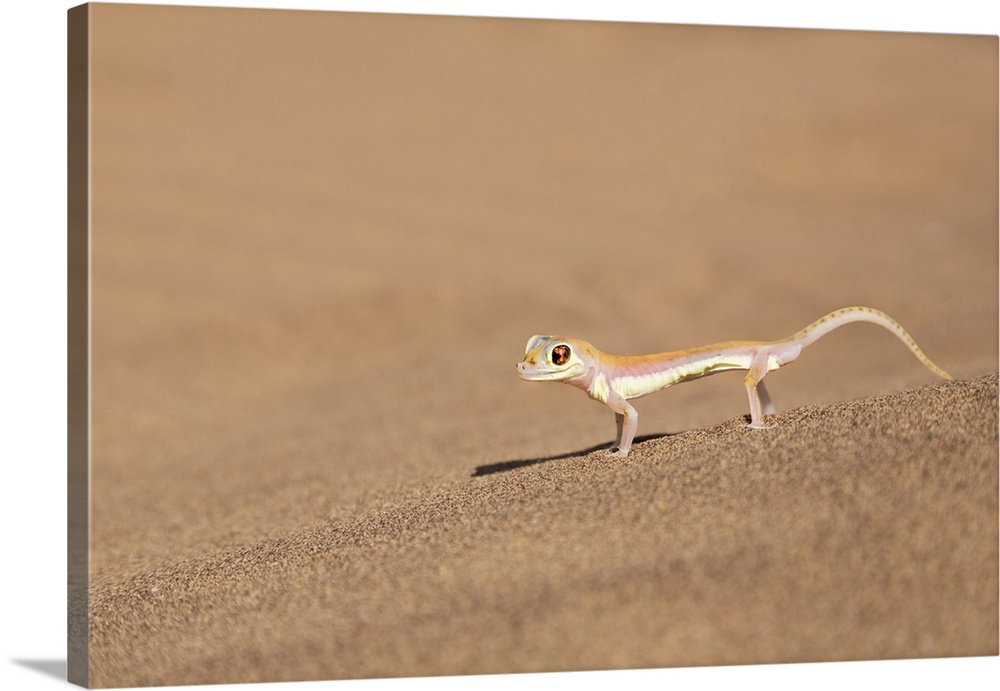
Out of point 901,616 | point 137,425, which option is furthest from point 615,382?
point 137,425

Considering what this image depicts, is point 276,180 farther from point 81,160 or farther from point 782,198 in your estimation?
point 81,160

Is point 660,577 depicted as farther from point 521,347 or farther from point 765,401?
point 521,347

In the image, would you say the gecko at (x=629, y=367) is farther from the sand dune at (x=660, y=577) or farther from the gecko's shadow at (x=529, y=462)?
the gecko's shadow at (x=529, y=462)

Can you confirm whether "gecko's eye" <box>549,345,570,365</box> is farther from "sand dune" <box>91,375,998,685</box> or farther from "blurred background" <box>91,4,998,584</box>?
"blurred background" <box>91,4,998,584</box>

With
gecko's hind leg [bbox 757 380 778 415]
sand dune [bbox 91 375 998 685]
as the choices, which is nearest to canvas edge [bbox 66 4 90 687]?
sand dune [bbox 91 375 998 685]

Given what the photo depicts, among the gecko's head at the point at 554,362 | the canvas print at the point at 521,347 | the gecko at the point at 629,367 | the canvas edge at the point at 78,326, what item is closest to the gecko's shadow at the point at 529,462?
the canvas print at the point at 521,347

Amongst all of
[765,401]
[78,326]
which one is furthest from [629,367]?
[78,326]

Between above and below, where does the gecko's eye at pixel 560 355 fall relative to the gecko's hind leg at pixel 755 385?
above

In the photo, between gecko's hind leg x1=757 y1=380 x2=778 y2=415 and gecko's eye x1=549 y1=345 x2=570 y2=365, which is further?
gecko's hind leg x1=757 y1=380 x2=778 y2=415
